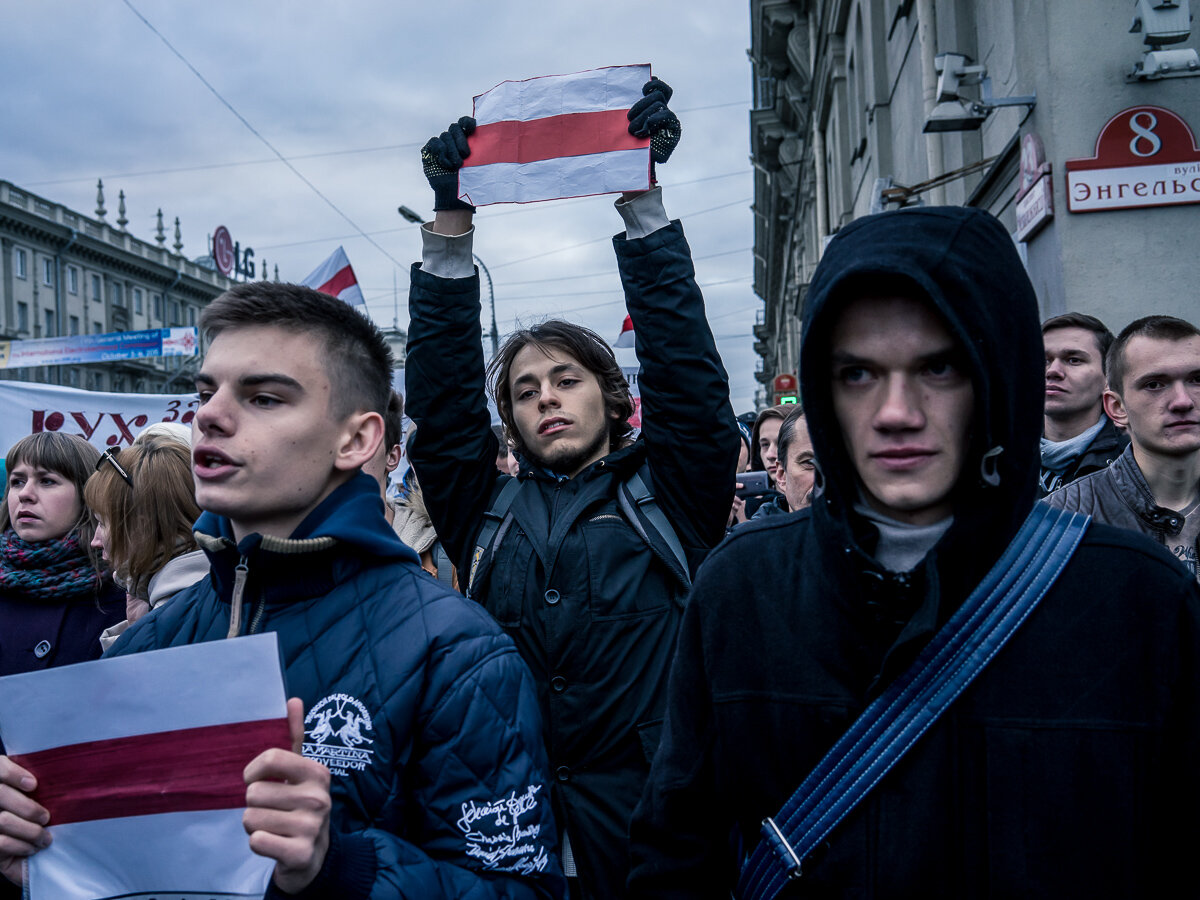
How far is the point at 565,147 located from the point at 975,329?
1716 mm

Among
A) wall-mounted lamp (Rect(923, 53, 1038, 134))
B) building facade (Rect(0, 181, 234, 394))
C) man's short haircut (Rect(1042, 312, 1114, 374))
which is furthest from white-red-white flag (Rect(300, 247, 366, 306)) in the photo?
building facade (Rect(0, 181, 234, 394))

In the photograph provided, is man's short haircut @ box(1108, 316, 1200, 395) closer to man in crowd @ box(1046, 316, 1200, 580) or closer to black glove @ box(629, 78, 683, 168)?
man in crowd @ box(1046, 316, 1200, 580)

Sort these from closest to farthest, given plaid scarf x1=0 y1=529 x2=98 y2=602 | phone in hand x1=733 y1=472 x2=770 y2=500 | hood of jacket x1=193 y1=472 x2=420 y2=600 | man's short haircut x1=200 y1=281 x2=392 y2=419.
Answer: hood of jacket x1=193 y1=472 x2=420 y2=600, man's short haircut x1=200 y1=281 x2=392 y2=419, plaid scarf x1=0 y1=529 x2=98 y2=602, phone in hand x1=733 y1=472 x2=770 y2=500

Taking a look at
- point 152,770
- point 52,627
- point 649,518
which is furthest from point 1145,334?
point 52,627

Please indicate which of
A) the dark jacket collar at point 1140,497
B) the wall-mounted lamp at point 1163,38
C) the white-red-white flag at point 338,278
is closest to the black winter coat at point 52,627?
the dark jacket collar at point 1140,497

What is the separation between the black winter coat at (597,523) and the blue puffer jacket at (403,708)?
760mm

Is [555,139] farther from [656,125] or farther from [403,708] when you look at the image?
[403,708]

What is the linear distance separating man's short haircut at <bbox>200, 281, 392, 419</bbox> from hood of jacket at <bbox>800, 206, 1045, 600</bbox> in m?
0.87

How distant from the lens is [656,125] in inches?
110

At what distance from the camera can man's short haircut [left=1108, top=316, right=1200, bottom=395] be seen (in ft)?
11.2

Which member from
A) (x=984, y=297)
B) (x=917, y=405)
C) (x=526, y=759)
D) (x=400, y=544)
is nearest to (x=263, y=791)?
(x=526, y=759)

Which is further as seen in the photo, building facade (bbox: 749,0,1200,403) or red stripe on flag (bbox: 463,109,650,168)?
building facade (bbox: 749,0,1200,403)

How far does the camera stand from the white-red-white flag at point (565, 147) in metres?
2.87

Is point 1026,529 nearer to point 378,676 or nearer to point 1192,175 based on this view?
point 378,676
